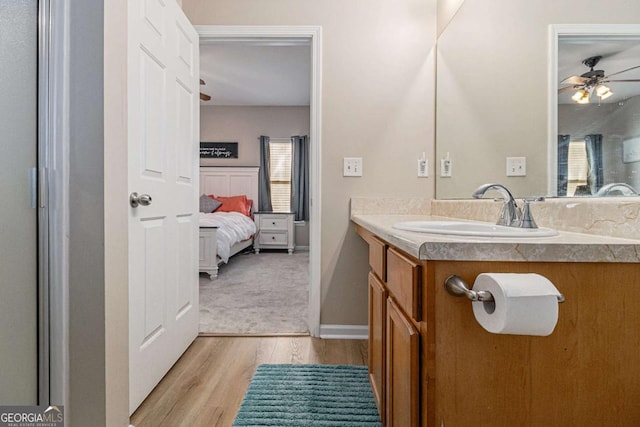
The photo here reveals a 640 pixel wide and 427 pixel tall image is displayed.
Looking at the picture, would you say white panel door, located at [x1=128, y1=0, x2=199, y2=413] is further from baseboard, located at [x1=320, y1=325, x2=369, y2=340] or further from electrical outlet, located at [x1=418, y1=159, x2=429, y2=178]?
electrical outlet, located at [x1=418, y1=159, x2=429, y2=178]

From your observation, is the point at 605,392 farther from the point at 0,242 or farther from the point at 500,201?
the point at 0,242

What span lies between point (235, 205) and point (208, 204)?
0.44m

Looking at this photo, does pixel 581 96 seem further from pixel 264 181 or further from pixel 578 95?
pixel 264 181

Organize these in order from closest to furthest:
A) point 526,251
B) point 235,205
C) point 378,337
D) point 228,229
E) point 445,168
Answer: point 526,251 < point 378,337 < point 445,168 < point 228,229 < point 235,205

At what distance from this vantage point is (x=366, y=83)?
2207 mm

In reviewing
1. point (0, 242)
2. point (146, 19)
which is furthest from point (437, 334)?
point (146, 19)

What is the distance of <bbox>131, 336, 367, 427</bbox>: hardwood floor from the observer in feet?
4.67

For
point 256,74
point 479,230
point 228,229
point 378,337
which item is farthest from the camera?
point 256,74

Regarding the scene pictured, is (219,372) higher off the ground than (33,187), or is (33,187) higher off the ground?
(33,187)

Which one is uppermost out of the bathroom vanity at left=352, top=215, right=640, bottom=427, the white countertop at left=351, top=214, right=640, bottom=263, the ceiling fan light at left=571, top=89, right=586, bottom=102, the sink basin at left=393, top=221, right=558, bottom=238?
the ceiling fan light at left=571, top=89, right=586, bottom=102

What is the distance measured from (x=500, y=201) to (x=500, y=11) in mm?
839

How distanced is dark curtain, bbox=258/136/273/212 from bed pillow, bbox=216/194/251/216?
1.05 feet

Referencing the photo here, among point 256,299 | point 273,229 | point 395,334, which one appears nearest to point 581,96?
point 395,334

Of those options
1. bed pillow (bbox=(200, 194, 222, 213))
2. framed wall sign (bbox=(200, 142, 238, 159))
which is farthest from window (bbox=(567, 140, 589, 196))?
framed wall sign (bbox=(200, 142, 238, 159))
